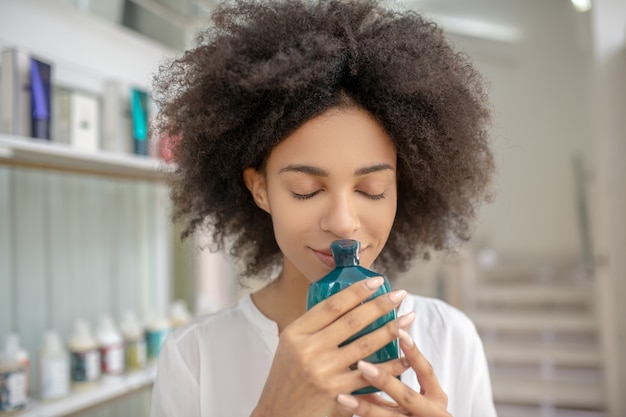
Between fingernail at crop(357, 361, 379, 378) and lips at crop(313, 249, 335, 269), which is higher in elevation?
lips at crop(313, 249, 335, 269)

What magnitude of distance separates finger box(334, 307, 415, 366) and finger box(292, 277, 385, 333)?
0.04 m

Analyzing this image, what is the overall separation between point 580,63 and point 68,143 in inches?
185

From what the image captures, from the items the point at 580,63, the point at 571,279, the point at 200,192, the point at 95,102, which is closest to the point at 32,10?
the point at 95,102

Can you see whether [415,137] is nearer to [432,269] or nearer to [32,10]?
[32,10]

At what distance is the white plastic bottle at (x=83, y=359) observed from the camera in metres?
1.56

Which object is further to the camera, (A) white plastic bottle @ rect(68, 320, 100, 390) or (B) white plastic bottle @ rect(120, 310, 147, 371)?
(B) white plastic bottle @ rect(120, 310, 147, 371)

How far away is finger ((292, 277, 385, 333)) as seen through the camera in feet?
2.00

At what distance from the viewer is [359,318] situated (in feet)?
2.00

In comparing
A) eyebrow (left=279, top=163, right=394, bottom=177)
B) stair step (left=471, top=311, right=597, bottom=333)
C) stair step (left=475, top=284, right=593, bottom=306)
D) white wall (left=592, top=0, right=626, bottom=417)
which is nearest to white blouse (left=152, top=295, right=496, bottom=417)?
eyebrow (left=279, top=163, right=394, bottom=177)

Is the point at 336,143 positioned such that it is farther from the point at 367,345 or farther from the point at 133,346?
the point at 133,346

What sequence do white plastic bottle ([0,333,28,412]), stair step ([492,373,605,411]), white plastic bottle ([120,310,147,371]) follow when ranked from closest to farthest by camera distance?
1. white plastic bottle ([0,333,28,412])
2. white plastic bottle ([120,310,147,371])
3. stair step ([492,373,605,411])

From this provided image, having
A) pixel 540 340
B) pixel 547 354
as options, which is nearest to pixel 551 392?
pixel 547 354

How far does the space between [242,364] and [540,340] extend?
318 centimetres

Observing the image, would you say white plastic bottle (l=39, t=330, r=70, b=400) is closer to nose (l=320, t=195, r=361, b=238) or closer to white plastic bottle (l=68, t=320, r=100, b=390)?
white plastic bottle (l=68, t=320, r=100, b=390)
